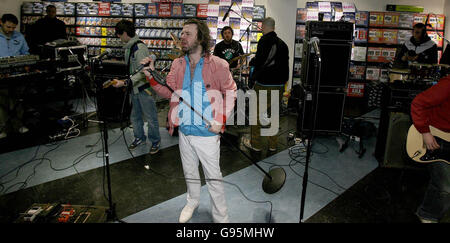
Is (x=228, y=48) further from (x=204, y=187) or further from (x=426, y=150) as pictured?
(x=426, y=150)

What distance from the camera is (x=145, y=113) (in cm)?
424

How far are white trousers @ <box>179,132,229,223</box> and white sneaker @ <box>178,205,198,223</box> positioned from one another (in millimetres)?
289

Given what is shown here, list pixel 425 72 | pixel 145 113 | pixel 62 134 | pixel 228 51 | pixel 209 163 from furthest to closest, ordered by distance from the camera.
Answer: pixel 228 51
pixel 62 134
pixel 145 113
pixel 425 72
pixel 209 163

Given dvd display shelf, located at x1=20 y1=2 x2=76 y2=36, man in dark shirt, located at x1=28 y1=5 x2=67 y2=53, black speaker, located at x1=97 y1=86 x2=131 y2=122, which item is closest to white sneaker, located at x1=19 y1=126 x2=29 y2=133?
black speaker, located at x1=97 y1=86 x2=131 y2=122

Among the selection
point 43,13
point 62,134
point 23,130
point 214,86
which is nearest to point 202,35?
point 214,86

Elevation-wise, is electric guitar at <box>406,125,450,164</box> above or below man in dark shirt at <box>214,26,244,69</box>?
below

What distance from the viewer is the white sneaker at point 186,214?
2748 millimetres

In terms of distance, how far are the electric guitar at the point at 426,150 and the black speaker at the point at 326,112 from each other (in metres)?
1.99

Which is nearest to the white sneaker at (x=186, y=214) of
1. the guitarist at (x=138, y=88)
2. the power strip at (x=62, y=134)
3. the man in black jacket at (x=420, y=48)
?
the guitarist at (x=138, y=88)

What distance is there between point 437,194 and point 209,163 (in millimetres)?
1952

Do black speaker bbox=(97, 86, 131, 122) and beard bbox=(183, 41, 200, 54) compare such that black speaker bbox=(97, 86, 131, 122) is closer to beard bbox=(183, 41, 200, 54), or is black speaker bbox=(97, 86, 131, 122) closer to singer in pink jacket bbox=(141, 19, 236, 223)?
singer in pink jacket bbox=(141, 19, 236, 223)

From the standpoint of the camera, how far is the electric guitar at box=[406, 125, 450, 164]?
101 inches
